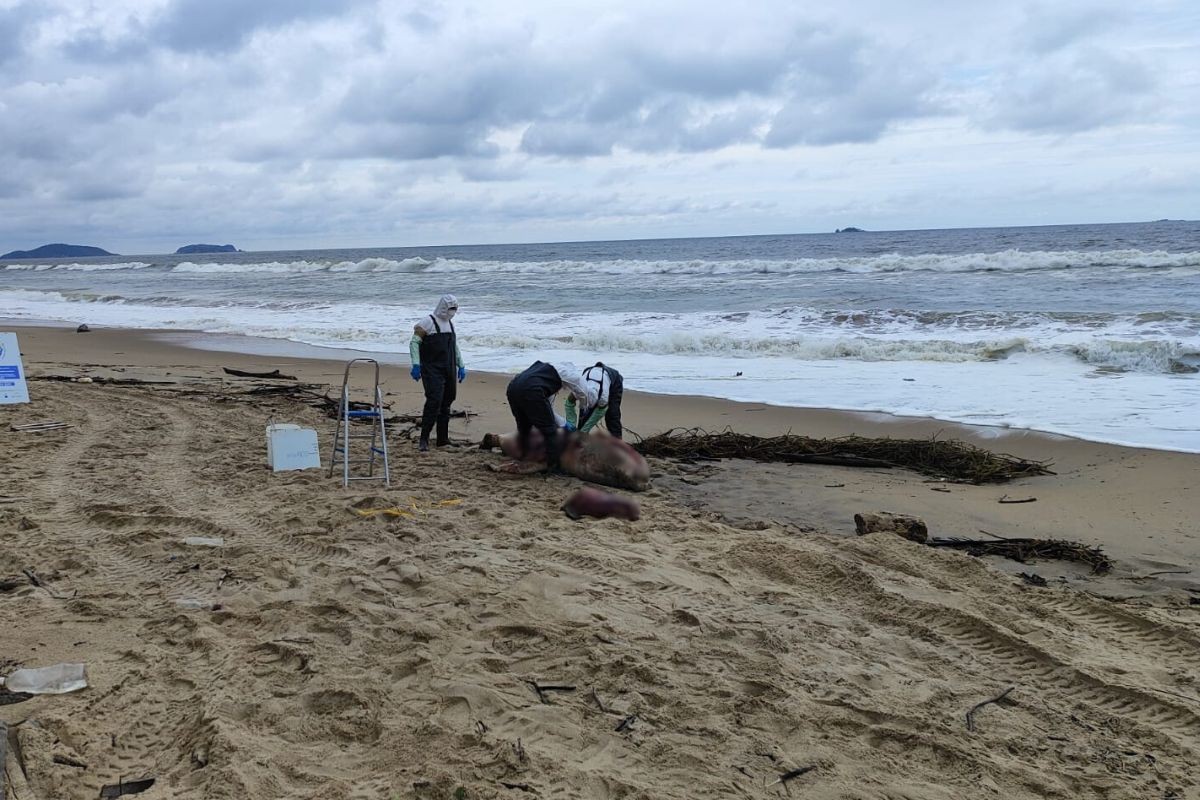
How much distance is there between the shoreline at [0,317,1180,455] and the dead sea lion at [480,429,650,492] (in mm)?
2490

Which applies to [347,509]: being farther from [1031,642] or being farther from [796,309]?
[796,309]

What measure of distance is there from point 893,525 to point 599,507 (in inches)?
74.2

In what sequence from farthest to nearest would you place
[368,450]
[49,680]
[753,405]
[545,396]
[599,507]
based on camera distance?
[753,405] < [368,450] < [545,396] < [599,507] < [49,680]

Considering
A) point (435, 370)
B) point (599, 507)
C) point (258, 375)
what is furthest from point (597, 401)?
point (258, 375)

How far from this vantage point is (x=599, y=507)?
588 centimetres

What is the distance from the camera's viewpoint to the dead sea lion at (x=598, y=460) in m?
6.90

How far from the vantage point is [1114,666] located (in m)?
3.84

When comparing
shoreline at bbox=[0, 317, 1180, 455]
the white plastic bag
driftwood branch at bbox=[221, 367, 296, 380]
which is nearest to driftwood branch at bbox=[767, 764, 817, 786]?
the white plastic bag

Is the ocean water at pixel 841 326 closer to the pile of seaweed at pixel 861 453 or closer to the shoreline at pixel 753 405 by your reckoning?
the shoreline at pixel 753 405

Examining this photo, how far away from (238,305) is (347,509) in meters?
25.9

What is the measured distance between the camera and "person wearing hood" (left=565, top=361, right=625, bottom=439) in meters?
7.14

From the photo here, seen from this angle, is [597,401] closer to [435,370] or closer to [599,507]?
[599,507]

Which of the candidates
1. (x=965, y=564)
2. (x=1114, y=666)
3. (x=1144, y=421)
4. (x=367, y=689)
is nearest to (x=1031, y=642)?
(x=1114, y=666)

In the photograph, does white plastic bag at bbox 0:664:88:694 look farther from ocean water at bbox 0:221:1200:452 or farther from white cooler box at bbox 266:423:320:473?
ocean water at bbox 0:221:1200:452
